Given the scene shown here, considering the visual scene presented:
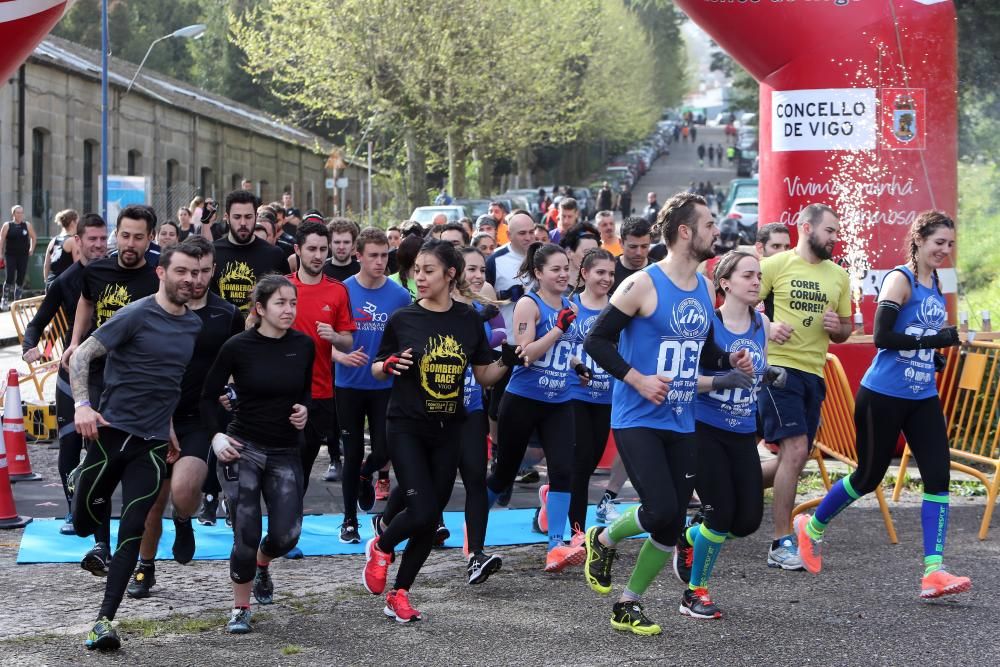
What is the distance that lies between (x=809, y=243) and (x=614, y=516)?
216 cm

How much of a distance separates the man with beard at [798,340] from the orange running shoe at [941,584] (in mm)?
924

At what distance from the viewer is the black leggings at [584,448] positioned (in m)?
8.10

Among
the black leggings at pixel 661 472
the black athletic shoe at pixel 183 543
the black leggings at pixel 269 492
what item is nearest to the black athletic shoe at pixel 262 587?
the black leggings at pixel 269 492

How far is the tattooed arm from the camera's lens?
6.38 metres

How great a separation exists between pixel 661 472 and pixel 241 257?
371cm

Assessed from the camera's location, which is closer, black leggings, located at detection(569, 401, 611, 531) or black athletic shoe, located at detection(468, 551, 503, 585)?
black athletic shoe, located at detection(468, 551, 503, 585)

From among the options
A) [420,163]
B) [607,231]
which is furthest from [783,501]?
[420,163]

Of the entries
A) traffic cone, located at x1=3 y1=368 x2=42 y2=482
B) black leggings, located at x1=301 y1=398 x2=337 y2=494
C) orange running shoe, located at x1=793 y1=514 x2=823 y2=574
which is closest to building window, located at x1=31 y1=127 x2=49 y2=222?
traffic cone, located at x1=3 y1=368 x2=42 y2=482

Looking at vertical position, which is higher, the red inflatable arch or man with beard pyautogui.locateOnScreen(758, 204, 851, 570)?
the red inflatable arch

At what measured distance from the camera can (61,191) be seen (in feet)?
126

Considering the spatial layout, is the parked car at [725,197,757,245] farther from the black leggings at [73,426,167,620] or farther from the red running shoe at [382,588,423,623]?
the black leggings at [73,426,167,620]

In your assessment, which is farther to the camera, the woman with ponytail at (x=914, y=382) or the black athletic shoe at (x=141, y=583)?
the woman with ponytail at (x=914, y=382)

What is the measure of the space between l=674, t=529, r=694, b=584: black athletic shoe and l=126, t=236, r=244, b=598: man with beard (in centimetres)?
229

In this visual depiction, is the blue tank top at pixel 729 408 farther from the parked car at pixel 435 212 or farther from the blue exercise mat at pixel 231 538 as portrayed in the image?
the parked car at pixel 435 212
